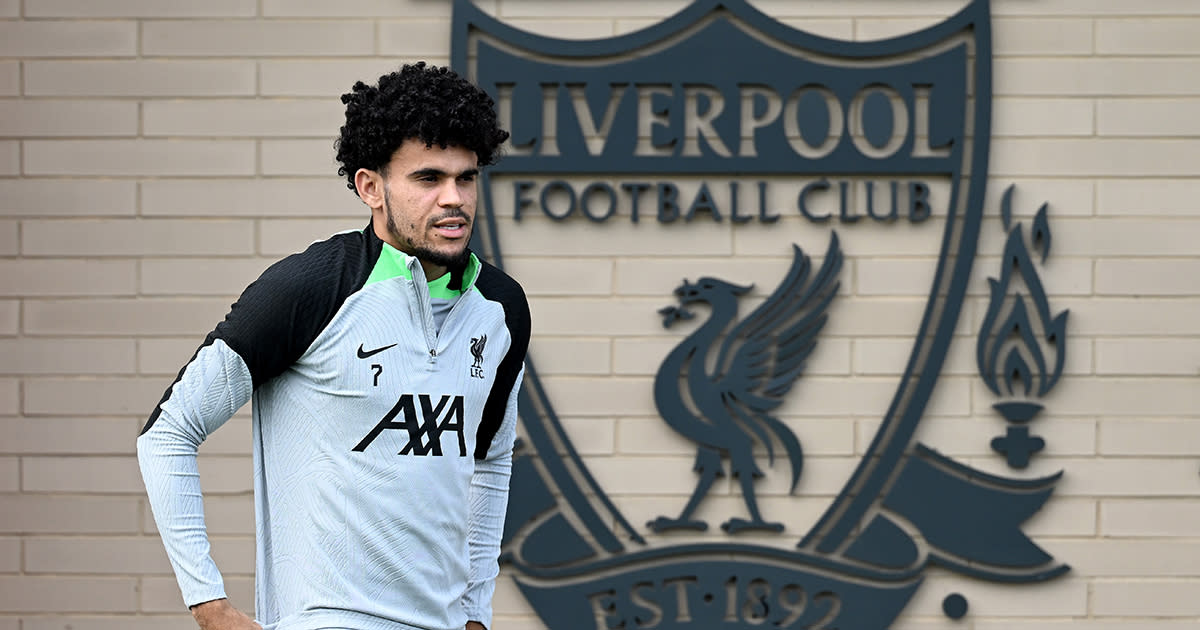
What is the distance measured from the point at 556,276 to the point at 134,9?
152 cm

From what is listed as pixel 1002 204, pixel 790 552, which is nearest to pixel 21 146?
pixel 790 552

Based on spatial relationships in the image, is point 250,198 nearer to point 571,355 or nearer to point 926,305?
point 571,355

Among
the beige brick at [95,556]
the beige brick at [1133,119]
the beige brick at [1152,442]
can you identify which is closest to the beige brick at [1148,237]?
the beige brick at [1133,119]

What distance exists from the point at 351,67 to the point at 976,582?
7.94 ft

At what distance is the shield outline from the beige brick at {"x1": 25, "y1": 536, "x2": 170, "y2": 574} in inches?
43.2

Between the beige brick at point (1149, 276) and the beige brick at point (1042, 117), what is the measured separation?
41 cm

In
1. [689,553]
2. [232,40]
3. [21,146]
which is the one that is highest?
[232,40]

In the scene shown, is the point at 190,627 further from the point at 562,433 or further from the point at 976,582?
the point at 976,582

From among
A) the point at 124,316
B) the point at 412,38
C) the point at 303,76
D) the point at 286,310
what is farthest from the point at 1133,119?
the point at 124,316

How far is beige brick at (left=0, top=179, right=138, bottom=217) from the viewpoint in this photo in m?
A: 4.19

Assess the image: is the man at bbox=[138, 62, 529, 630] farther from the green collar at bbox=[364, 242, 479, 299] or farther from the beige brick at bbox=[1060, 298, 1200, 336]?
the beige brick at bbox=[1060, 298, 1200, 336]

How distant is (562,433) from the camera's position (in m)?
4.09

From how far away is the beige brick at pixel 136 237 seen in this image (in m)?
4.16

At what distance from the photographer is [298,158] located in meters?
4.16
